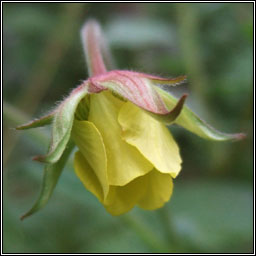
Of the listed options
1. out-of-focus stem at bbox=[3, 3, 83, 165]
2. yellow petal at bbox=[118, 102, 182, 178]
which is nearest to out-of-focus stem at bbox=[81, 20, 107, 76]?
yellow petal at bbox=[118, 102, 182, 178]

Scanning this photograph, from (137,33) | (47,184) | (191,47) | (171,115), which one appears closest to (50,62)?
(137,33)

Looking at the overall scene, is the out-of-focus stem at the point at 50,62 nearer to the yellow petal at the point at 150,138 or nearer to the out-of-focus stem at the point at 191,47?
the out-of-focus stem at the point at 191,47

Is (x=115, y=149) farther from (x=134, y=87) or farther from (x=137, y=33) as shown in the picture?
(x=137, y=33)

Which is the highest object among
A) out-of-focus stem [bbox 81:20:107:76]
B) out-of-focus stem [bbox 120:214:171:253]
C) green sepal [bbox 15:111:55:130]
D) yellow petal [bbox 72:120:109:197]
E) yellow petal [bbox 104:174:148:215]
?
out-of-focus stem [bbox 81:20:107:76]

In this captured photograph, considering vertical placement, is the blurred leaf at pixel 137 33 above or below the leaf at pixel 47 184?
above

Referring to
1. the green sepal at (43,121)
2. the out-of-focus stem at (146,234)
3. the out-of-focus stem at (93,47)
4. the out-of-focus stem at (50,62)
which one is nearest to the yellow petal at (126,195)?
the green sepal at (43,121)

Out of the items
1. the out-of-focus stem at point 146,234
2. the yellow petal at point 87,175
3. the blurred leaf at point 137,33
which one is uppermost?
the blurred leaf at point 137,33

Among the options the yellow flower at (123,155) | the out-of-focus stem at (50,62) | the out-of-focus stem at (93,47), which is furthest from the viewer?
the out-of-focus stem at (50,62)

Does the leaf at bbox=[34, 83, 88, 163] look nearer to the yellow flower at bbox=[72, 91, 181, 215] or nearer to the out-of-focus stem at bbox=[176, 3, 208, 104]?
the yellow flower at bbox=[72, 91, 181, 215]
